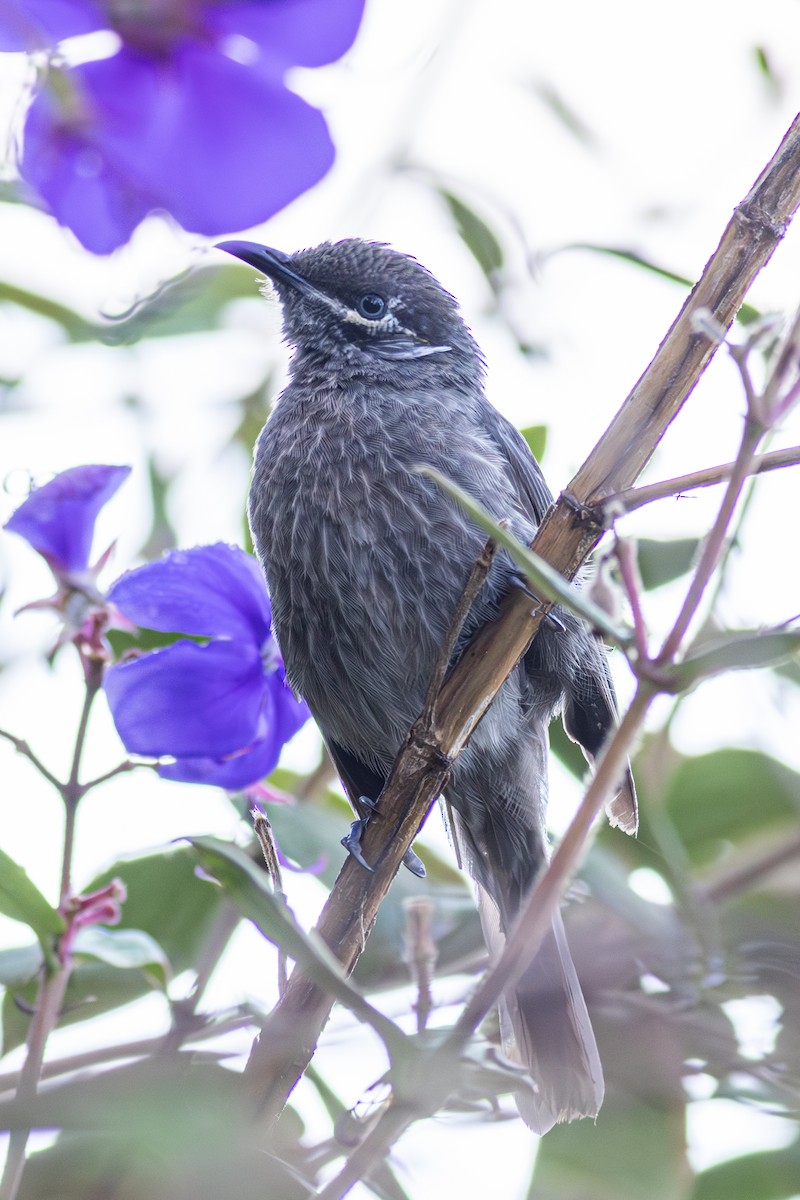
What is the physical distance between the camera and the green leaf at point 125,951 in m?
1.74

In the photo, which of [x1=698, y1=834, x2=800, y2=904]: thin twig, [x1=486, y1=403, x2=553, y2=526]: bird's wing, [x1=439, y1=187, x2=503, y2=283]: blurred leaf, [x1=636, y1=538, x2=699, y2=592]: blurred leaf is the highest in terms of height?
[x1=486, y1=403, x2=553, y2=526]: bird's wing

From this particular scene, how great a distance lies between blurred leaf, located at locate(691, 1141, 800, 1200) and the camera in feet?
6.19

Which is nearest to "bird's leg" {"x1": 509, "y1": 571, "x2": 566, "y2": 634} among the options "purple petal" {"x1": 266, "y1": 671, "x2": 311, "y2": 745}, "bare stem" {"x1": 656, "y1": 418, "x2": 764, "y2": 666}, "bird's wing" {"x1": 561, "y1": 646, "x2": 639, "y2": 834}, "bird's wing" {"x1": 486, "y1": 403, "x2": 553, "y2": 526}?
"bird's wing" {"x1": 561, "y1": 646, "x2": 639, "y2": 834}

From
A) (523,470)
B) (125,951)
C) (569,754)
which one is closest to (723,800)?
(569,754)

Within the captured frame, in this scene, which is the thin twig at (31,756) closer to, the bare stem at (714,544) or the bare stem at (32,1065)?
the bare stem at (32,1065)

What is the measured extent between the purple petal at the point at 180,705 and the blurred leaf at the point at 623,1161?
2.47ft

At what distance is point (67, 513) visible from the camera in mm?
1622

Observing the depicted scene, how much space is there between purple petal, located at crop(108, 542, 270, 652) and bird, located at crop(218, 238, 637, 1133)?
529 mm

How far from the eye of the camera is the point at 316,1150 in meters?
1.68

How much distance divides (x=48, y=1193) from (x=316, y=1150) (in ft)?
1.46

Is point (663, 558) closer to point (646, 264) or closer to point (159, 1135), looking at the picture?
point (646, 264)

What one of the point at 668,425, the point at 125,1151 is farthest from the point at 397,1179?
the point at 668,425

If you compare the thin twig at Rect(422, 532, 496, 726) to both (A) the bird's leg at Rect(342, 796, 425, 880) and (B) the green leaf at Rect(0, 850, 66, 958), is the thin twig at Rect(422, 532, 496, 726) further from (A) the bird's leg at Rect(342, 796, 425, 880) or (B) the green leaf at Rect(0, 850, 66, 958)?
(B) the green leaf at Rect(0, 850, 66, 958)

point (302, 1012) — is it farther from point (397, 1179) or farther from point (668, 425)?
point (668, 425)
